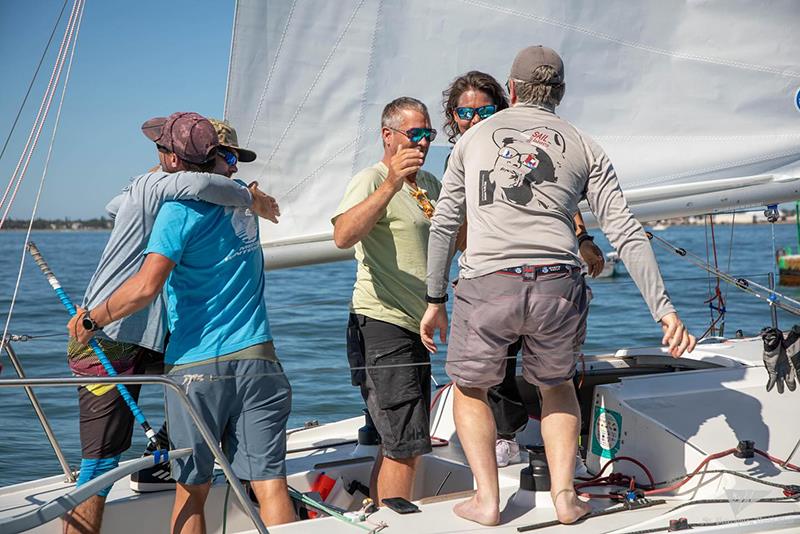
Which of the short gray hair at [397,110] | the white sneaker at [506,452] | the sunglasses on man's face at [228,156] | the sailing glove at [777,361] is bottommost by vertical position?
the white sneaker at [506,452]

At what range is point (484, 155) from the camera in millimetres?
2816

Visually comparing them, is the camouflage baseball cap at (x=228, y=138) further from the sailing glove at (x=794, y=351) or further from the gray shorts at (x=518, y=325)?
the sailing glove at (x=794, y=351)

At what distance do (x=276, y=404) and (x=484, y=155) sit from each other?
93cm

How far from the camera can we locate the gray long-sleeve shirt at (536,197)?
2.79 metres

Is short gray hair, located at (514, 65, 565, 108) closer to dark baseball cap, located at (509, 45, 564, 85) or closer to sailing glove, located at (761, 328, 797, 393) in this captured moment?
dark baseball cap, located at (509, 45, 564, 85)

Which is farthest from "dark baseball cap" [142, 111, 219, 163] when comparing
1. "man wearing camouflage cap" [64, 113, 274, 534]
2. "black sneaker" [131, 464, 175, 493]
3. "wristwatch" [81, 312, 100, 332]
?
"black sneaker" [131, 464, 175, 493]

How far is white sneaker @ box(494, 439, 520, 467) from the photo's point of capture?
3.66 metres

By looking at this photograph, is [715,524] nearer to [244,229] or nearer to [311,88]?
[244,229]

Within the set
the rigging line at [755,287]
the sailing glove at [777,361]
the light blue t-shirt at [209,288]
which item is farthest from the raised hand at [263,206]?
the sailing glove at [777,361]

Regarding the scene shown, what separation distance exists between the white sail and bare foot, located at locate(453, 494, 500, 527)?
123cm

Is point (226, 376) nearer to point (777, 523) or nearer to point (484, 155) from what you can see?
point (484, 155)

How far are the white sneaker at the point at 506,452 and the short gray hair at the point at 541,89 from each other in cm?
136

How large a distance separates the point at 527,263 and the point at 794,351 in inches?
42.8

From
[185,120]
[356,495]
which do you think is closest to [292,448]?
[356,495]
